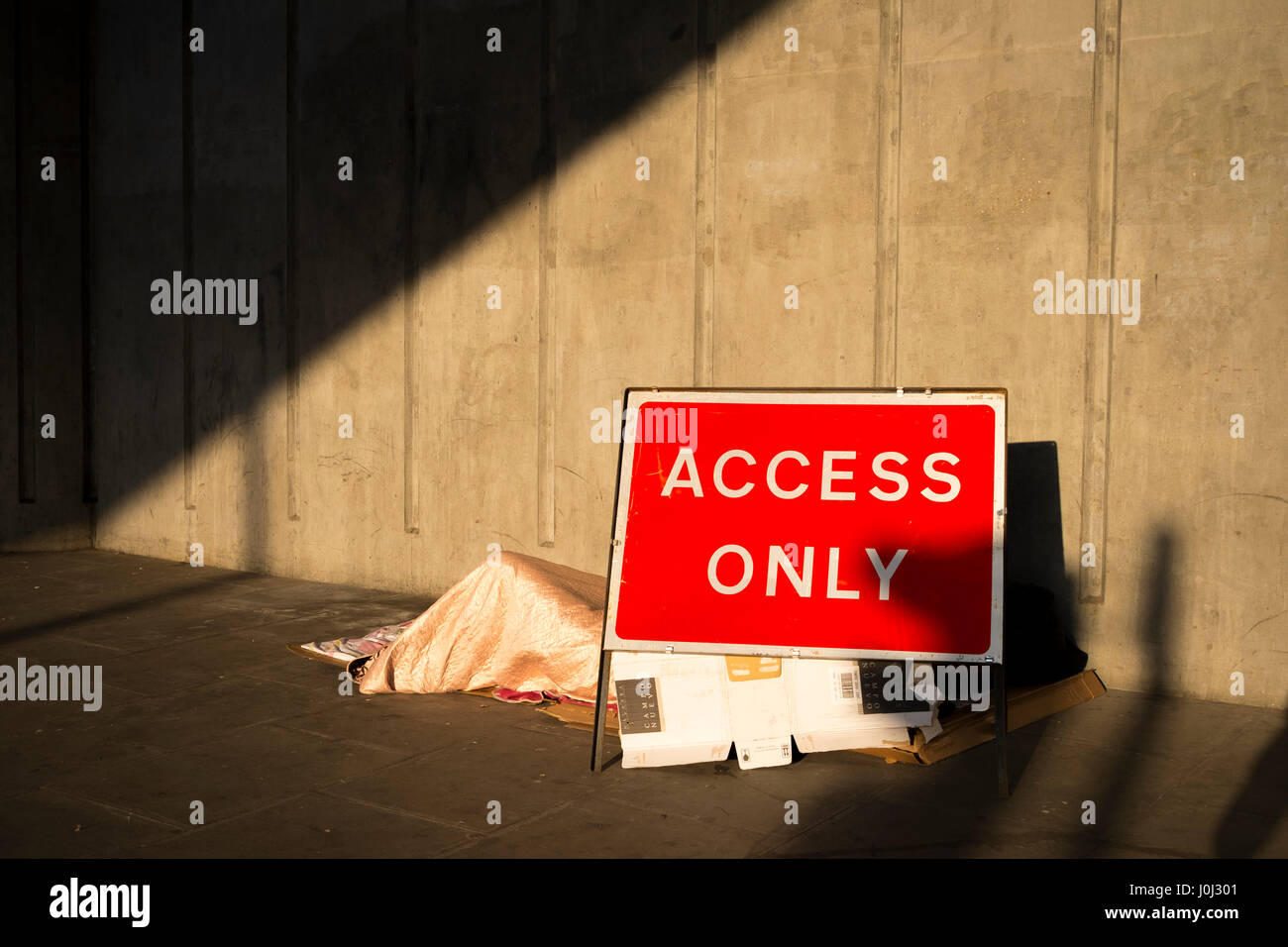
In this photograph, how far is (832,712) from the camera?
4.79 meters

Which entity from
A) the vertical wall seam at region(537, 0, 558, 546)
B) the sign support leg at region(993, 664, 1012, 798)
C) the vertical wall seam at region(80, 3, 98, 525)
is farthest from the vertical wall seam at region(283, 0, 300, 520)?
the sign support leg at region(993, 664, 1012, 798)

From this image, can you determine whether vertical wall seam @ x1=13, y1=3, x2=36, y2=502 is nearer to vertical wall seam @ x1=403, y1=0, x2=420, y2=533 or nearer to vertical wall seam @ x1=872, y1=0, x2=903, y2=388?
vertical wall seam @ x1=403, y1=0, x2=420, y2=533

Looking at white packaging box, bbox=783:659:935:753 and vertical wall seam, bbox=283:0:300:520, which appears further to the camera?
vertical wall seam, bbox=283:0:300:520

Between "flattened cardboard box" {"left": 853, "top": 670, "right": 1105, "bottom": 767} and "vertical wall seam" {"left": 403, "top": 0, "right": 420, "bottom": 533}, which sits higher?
"vertical wall seam" {"left": 403, "top": 0, "right": 420, "bottom": 533}

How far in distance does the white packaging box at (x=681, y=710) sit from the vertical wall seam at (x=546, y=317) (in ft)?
9.39

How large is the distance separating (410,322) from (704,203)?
7.67 ft

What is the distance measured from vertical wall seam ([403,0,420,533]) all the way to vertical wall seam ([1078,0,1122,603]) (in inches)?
170

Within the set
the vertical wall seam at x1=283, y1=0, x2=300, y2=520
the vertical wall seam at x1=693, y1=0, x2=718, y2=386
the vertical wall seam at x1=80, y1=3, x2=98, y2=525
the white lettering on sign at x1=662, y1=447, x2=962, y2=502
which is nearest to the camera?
the white lettering on sign at x1=662, y1=447, x2=962, y2=502

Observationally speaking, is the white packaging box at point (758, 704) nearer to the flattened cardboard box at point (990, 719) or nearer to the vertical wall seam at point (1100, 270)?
the flattened cardboard box at point (990, 719)

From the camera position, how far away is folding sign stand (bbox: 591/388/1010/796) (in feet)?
14.7

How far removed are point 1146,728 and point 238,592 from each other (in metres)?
5.79

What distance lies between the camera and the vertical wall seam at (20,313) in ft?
32.2
